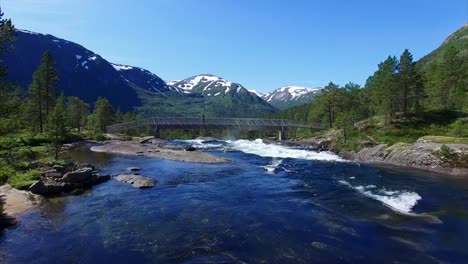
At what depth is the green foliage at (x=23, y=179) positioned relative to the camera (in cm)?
2752

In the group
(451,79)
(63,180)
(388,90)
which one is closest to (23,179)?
(63,180)

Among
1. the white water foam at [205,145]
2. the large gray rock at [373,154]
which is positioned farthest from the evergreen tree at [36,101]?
the large gray rock at [373,154]

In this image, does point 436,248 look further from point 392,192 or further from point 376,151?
point 376,151

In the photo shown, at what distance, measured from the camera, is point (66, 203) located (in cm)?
2464

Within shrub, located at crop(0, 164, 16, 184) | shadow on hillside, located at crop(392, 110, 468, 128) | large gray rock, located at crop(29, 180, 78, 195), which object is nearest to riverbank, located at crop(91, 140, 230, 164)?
large gray rock, located at crop(29, 180, 78, 195)

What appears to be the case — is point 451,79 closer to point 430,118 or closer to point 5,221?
point 430,118

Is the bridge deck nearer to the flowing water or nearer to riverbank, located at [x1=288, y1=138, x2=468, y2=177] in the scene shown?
riverbank, located at [x1=288, y1=138, x2=468, y2=177]

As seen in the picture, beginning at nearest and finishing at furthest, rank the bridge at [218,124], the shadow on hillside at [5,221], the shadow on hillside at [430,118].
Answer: the shadow on hillside at [5,221], the shadow on hillside at [430,118], the bridge at [218,124]

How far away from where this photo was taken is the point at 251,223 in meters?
20.9

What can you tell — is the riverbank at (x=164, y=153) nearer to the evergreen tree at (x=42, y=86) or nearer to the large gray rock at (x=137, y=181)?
the large gray rock at (x=137, y=181)

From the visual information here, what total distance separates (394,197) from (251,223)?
45.6ft

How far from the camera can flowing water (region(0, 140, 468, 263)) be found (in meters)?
16.2

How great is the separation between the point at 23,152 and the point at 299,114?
458 feet

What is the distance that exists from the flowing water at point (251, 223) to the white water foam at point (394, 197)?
0.08 meters
